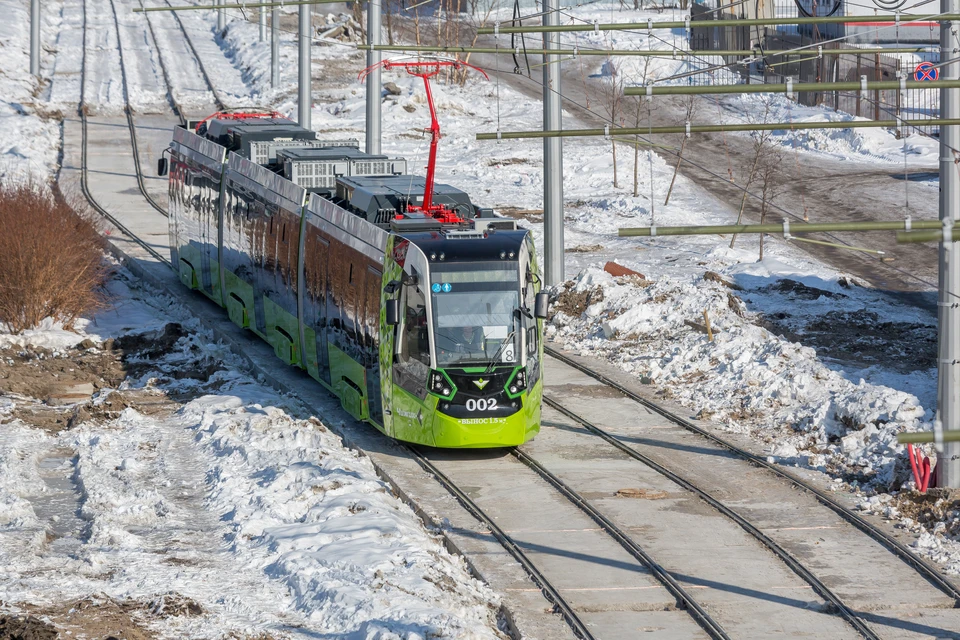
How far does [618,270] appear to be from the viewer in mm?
29547

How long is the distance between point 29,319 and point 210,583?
13.5m

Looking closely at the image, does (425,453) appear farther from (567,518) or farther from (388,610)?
(388,610)

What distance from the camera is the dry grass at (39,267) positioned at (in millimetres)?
25391

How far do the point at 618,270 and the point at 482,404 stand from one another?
471 inches

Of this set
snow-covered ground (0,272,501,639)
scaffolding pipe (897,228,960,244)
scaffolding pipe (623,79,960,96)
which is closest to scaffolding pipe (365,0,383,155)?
snow-covered ground (0,272,501,639)

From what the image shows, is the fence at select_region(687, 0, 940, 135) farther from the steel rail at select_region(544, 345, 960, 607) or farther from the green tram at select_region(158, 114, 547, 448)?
the steel rail at select_region(544, 345, 960, 607)

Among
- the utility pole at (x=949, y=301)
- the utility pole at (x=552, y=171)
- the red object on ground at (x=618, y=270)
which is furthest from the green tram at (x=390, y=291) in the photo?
the red object on ground at (x=618, y=270)

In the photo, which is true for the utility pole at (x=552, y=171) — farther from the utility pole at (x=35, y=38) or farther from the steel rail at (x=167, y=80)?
the utility pole at (x=35, y=38)

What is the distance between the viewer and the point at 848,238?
3556cm

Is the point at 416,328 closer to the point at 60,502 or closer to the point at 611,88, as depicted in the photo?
the point at 60,502

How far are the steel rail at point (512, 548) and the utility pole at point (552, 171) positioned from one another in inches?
404

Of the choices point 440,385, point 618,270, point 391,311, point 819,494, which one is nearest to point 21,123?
point 618,270

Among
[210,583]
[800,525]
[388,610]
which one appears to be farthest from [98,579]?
[800,525]

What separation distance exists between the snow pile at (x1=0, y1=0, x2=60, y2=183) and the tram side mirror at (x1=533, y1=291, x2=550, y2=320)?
2039 centimetres
